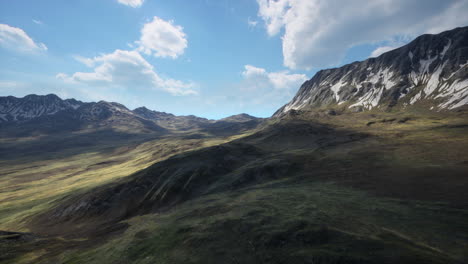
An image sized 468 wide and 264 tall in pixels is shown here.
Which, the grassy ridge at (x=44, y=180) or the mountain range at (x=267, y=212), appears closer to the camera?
the mountain range at (x=267, y=212)

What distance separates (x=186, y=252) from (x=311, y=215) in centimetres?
1836

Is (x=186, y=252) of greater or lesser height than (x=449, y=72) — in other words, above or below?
below

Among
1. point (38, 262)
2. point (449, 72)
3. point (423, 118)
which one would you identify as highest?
point (449, 72)

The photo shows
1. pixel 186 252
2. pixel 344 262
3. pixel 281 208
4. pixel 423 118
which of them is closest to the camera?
pixel 344 262

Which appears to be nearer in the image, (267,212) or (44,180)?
(267,212)

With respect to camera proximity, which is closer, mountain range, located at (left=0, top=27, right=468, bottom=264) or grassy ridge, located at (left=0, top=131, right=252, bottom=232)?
mountain range, located at (left=0, top=27, right=468, bottom=264)

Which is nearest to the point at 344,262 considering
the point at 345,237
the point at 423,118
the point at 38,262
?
the point at 345,237

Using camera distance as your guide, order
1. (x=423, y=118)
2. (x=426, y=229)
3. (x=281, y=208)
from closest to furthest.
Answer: (x=426, y=229) < (x=281, y=208) < (x=423, y=118)

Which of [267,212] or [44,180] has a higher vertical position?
[267,212]

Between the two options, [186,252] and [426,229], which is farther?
[186,252]

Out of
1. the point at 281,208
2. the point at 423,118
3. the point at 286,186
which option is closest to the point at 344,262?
the point at 281,208

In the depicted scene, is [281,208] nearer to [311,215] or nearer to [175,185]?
[311,215]

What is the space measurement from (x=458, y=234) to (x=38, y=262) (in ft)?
179

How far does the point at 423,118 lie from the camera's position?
5241 inches
